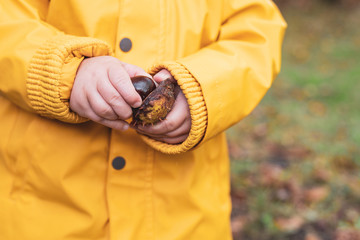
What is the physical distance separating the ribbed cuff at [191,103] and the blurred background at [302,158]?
4.82ft

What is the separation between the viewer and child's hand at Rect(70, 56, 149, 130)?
3.73ft

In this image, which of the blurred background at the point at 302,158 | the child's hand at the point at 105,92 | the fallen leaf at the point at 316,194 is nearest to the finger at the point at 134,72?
the child's hand at the point at 105,92

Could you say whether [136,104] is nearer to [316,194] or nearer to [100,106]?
[100,106]

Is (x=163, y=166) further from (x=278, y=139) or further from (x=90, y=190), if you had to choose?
(x=278, y=139)

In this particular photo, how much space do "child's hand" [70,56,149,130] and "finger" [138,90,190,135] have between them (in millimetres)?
87

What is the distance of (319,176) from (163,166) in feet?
6.44

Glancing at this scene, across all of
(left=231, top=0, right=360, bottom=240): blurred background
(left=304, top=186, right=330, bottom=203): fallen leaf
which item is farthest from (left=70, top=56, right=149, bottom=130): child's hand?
(left=304, top=186, right=330, bottom=203): fallen leaf

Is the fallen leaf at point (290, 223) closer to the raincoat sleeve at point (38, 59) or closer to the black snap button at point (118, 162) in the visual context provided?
the black snap button at point (118, 162)

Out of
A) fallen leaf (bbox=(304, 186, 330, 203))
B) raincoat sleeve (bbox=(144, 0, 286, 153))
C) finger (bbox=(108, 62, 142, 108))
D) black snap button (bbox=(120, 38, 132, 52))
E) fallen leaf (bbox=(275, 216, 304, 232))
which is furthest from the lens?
fallen leaf (bbox=(304, 186, 330, 203))

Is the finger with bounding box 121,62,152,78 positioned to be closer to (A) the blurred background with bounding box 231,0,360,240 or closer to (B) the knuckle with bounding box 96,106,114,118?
(B) the knuckle with bounding box 96,106,114,118

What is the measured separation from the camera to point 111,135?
1392mm

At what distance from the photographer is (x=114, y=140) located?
4.51 ft

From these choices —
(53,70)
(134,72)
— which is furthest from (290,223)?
(53,70)

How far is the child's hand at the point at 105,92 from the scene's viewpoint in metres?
1.14
